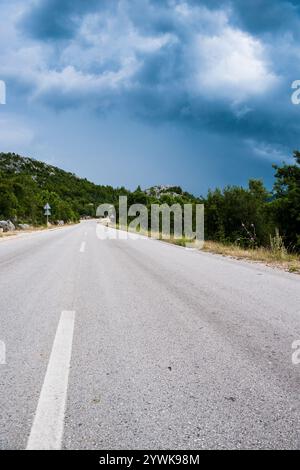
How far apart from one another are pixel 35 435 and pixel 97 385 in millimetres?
640

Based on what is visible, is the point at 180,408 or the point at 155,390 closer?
the point at 180,408

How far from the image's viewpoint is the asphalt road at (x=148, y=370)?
1924mm

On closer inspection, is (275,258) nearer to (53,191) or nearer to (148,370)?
(148,370)

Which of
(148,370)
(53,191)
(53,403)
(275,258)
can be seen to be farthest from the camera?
(53,191)

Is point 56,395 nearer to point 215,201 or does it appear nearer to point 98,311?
point 98,311

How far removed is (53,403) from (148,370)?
81 cm

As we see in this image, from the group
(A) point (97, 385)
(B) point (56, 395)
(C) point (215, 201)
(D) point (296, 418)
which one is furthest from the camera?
(C) point (215, 201)

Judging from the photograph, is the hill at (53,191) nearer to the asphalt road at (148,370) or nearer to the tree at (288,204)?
the tree at (288,204)

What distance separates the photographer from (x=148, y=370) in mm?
2721

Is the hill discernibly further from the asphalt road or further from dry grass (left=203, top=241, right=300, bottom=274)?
the asphalt road

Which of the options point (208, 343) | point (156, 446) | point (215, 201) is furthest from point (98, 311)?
point (215, 201)

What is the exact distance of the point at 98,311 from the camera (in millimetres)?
4520

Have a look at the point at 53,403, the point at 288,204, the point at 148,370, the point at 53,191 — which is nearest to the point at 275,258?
the point at 288,204

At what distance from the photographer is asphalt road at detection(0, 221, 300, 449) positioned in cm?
192
